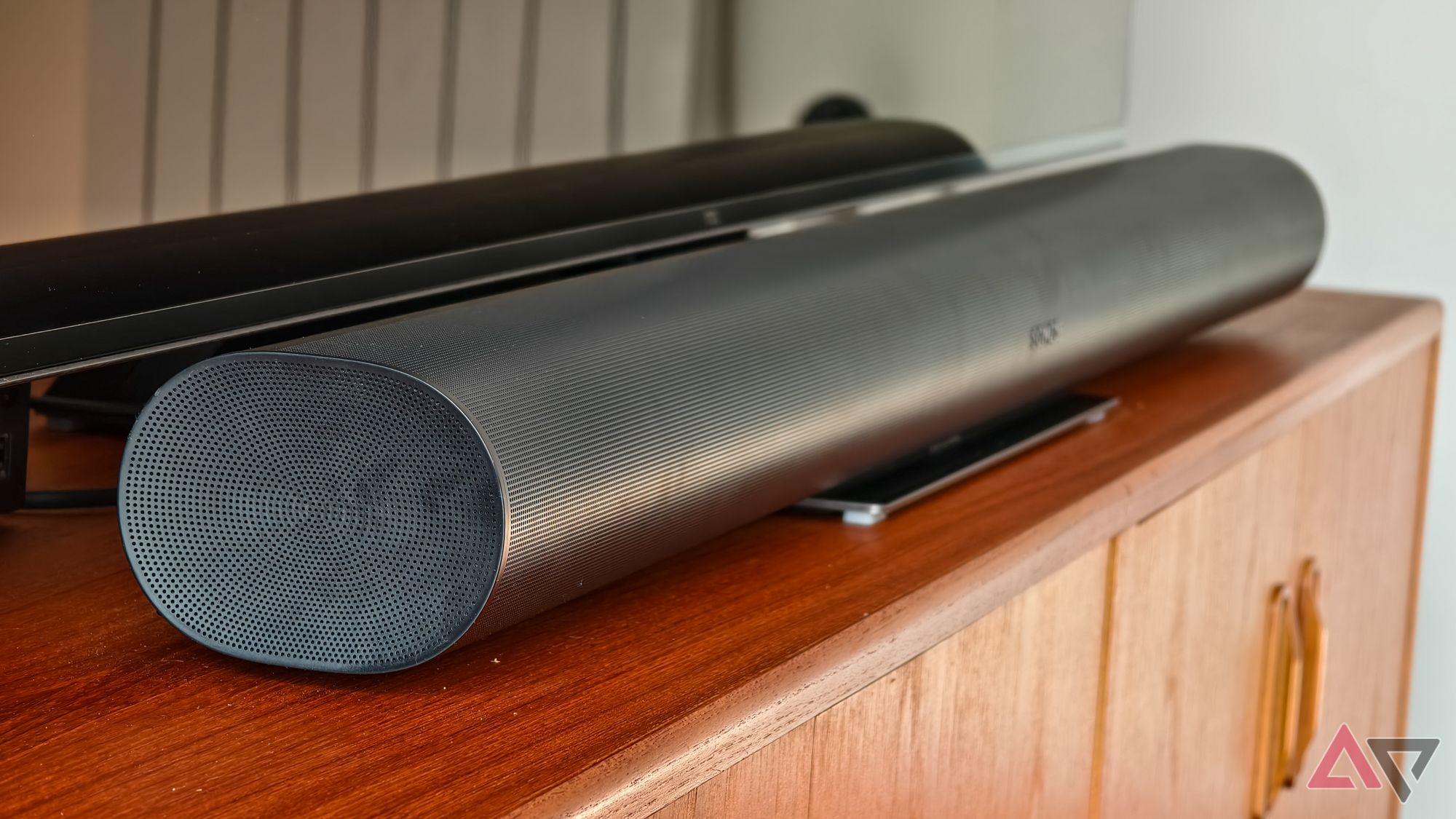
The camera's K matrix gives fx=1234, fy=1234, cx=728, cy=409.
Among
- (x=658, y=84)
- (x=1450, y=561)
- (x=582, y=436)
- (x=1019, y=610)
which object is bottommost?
(x=1450, y=561)

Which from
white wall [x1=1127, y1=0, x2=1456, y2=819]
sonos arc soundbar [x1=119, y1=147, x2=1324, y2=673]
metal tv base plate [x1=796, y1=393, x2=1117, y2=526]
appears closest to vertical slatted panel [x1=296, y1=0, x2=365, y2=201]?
sonos arc soundbar [x1=119, y1=147, x2=1324, y2=673]

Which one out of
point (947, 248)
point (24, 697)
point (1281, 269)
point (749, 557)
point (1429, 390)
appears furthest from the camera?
point (1429, 390)

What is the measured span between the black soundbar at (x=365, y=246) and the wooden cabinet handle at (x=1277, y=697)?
1.56 feet

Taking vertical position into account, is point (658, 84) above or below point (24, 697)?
above

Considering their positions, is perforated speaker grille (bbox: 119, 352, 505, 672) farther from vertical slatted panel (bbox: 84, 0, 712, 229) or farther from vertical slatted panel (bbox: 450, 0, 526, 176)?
vertical slatted panel (bbox: 450, 0, 526, 176)

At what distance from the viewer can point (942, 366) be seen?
25.0 inches

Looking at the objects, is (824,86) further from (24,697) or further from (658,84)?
(24,697)

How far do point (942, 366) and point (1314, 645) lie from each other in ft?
1.73

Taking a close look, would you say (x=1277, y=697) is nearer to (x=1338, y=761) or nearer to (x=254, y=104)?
(x=1338, y=761)

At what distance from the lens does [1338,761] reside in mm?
1143

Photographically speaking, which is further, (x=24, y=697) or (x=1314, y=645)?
(x=1314, y=645)

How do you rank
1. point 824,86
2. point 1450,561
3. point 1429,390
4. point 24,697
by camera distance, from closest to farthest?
point 24,697, point 824,86, point 1429,390, point 1450,561

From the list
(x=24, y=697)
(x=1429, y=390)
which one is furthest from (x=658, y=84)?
(x=1429, y=390)
